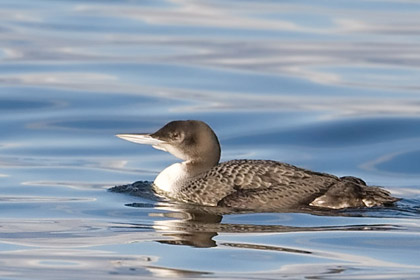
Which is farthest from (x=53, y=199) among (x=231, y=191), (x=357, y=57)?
(x=357, y=57)

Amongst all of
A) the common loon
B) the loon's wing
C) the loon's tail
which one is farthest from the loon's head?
the loon's tail

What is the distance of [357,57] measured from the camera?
2319cm

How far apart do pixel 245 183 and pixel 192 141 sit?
2.81ft

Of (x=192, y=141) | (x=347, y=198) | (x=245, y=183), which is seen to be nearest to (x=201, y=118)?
(x=192, y=141)

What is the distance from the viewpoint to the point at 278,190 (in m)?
Result: 11.7

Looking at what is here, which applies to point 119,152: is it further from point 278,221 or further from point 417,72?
point 417,72

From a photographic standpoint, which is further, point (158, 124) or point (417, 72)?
point (417, 72)

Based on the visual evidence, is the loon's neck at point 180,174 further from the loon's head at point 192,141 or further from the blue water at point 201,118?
the blue water at point 201,118

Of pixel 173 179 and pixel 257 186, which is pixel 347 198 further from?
pixel 173 179

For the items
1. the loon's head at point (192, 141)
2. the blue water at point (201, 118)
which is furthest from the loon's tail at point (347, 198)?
the loon's head at point (192, 141)

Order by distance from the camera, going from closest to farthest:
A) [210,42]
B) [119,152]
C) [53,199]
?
[53,199] → [119,152] → [210,42]

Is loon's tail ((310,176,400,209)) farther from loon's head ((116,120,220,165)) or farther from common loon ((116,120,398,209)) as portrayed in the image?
loon's head ((116,120,220,165))

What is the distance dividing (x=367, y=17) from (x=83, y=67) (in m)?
8.01

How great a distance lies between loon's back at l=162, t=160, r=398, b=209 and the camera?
11.7 m
